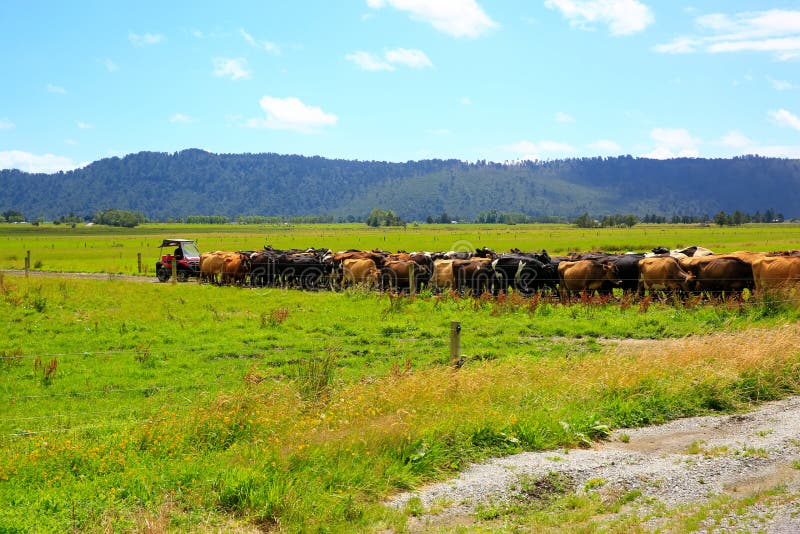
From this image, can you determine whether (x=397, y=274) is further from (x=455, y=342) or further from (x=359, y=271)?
(x=455, y=342)

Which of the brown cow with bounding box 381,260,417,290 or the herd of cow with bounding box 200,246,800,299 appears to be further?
the brown cow with bounding box 381,260,417,290

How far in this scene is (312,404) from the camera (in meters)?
8.64

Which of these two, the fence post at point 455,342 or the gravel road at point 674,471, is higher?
the fence post at point 455,342

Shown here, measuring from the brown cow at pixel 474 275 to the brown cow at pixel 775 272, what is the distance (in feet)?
26.9

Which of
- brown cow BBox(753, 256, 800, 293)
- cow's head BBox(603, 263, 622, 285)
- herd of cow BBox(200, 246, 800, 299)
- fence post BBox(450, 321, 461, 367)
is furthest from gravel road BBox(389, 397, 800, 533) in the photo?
cow's head BBox(603, 263, 622, 285)

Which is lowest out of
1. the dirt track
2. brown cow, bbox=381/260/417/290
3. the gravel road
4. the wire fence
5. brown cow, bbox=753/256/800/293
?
the dirt track

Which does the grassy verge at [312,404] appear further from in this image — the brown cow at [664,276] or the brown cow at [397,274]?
the brown cow at [397,274]

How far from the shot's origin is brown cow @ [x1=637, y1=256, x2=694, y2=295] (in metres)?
21.3

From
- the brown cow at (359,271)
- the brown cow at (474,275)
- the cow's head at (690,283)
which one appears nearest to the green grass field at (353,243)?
the brown cow at (359,271)

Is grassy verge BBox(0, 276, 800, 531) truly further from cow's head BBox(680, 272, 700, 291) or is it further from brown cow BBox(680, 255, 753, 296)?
cow's head BBox(680, 272, 700, 291)

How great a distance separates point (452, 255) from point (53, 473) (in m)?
23.8

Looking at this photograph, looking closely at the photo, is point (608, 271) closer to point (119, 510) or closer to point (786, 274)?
point (786, 274)

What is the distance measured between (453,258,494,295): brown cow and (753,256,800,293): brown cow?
8208 mm

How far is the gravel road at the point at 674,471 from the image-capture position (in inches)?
240
